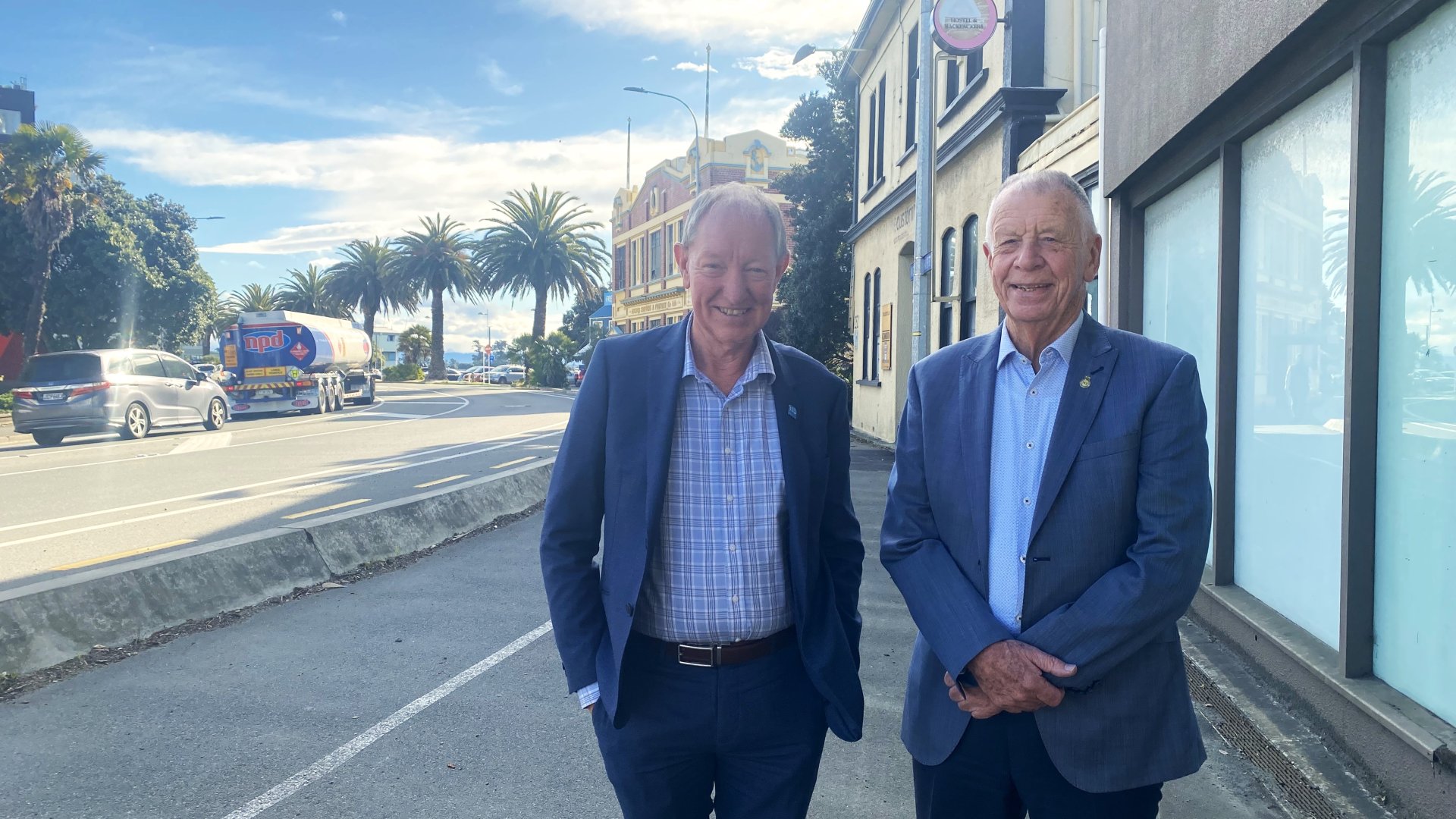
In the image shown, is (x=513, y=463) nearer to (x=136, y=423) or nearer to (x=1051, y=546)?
(x=136, y=423)

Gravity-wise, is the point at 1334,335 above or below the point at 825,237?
below

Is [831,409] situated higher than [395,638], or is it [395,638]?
[831,409]

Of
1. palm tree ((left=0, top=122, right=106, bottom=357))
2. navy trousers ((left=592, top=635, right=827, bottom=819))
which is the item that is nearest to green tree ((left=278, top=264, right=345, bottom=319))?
palm tree ((left=0, top=122, right=106, bottom=357))

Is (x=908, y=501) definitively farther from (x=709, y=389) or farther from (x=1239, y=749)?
(x=1239, y=749)

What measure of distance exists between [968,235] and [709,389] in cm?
1235

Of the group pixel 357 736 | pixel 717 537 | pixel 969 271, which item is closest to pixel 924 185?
pixel 969 271

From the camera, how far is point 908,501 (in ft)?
8.20

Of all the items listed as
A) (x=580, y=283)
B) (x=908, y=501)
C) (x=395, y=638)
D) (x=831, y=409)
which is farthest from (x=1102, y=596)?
(x=580, y=283)

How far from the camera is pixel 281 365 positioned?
29.8 m

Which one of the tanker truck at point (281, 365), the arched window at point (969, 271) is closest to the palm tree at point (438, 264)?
the tanker truck at point (281, 365)

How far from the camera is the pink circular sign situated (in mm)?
11625

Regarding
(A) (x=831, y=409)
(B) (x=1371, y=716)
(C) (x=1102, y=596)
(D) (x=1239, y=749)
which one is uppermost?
(A) (x=831, y=409)

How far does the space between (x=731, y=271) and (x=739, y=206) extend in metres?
0.16

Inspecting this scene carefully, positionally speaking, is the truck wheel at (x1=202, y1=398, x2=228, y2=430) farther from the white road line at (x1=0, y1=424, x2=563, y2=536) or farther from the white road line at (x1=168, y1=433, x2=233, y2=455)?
the white road line at (x1=0, y1=424, x2=563, y2=536)
